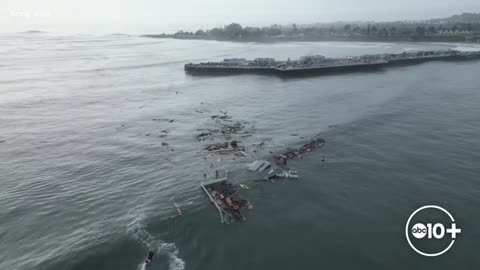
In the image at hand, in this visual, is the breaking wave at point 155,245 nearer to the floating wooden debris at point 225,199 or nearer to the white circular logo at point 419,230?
the floating wooden debris at point 225,199

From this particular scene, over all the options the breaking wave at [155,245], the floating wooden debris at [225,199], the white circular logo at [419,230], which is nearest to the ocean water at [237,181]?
the breaking wave at [155,245]

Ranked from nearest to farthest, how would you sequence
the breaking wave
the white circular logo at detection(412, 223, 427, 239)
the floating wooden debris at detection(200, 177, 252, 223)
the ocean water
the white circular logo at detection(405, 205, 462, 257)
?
1. the breaking wave
2. the ocean water
3. the white circular logo at detection(405, 205, 462, 257)
4. the white circular logo at detection(412, 223, 427, 239)
5. the floating wooden debris at detection(200, 177, 252, 223)

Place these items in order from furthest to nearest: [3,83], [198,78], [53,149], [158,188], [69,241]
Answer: [198,78] < [3,83] < [53,149] < [158,188] < [69,241]

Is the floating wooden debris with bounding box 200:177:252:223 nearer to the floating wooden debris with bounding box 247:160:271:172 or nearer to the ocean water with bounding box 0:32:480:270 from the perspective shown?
the ocean water with bounding box 0:32:480:270

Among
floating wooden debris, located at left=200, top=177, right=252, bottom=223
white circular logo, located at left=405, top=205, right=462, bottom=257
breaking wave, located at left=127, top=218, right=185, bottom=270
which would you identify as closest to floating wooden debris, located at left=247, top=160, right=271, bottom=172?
floating wooden debris, located at left=200, top=177, right=252, bottom=223

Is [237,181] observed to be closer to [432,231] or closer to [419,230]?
[419,230]

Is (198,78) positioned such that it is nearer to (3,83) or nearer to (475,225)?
(3,83)

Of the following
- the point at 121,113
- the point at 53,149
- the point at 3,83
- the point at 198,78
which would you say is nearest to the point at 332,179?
the point at 53,149
